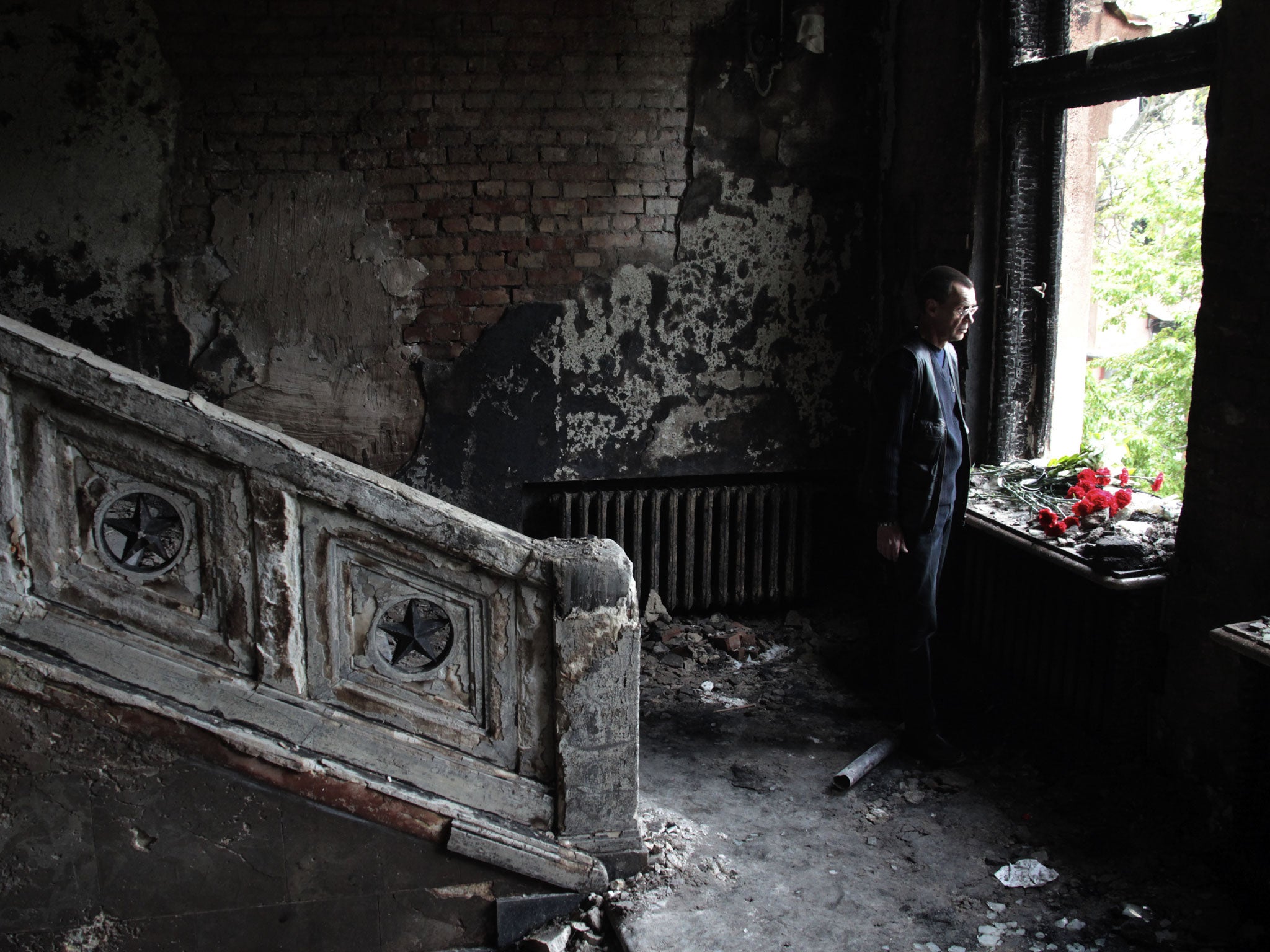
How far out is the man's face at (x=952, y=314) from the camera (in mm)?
4082

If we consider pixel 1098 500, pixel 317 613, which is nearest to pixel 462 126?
pixel 317 613

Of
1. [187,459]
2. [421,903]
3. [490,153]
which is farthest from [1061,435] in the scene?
[187,459]

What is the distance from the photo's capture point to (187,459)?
3.15m

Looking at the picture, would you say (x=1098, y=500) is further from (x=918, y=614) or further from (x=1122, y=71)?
(x=1122, y=71)

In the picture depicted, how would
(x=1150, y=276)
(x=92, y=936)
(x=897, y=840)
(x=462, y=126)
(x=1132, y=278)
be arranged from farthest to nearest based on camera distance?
(x=1132, y=278) → (x=1150, y=276) → (x=462, y=126) → (x=897, y=840) → (x=92, y=936)

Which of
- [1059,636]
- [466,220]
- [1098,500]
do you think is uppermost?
[466,220]

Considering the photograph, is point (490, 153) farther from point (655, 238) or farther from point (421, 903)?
point (421, 903)

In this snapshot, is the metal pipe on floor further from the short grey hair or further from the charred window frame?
the short grey hair

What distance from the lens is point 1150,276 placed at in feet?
19.4

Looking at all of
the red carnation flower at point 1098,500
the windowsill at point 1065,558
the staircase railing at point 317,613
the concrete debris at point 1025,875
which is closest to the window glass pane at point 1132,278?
the red carnation flower at point 1098,500

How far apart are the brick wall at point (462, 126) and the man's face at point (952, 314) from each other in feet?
5.74

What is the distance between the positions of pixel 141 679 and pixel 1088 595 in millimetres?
3366

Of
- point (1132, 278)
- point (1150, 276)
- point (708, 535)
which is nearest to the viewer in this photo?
point (708, 535)

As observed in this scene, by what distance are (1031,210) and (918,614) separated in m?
2.02
